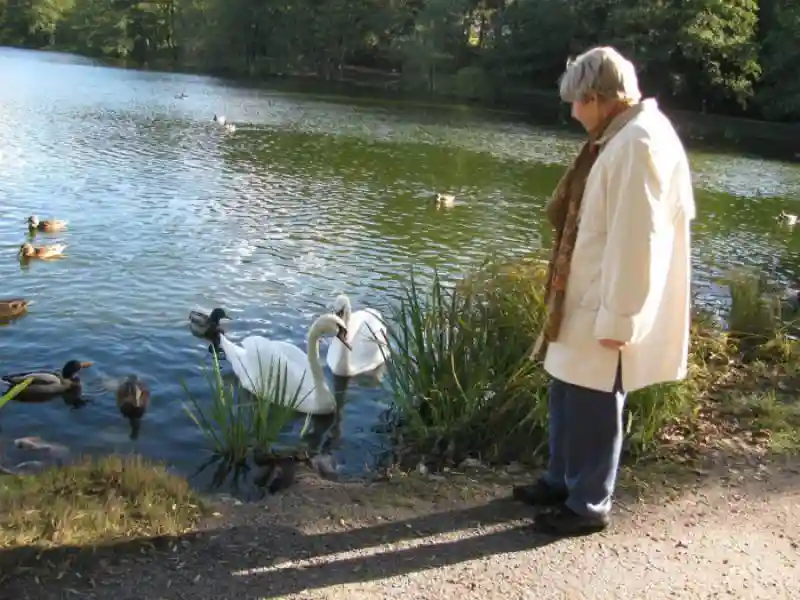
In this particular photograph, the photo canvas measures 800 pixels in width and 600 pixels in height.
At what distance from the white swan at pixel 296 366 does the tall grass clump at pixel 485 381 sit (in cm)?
165

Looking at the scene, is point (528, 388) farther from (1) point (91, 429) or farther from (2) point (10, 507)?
(1) point (91, 429)

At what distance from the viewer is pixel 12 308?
9578 mm

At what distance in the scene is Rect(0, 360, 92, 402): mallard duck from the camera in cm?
764

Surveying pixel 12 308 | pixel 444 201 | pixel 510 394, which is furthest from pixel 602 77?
pixel 444 201

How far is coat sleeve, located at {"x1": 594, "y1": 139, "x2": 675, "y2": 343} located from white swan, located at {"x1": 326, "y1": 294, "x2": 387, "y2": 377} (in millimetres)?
5231

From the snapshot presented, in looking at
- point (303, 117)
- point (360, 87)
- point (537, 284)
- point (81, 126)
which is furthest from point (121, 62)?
point (537, 284)

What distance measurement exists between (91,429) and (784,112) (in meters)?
46.8

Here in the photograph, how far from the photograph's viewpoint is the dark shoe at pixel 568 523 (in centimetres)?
411

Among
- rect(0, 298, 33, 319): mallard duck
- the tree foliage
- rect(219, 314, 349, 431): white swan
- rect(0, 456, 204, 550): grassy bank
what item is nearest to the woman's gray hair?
rect(0, 456, 204, 550): grassy bank

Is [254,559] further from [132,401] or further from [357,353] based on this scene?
[357,353]

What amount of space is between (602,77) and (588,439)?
5.17 feet

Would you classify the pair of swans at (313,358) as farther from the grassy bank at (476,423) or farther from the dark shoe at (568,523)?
the dark shoe at (568,523)

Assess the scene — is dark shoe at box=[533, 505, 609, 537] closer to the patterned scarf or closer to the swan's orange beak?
the patterned scarf

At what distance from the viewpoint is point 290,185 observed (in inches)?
792
